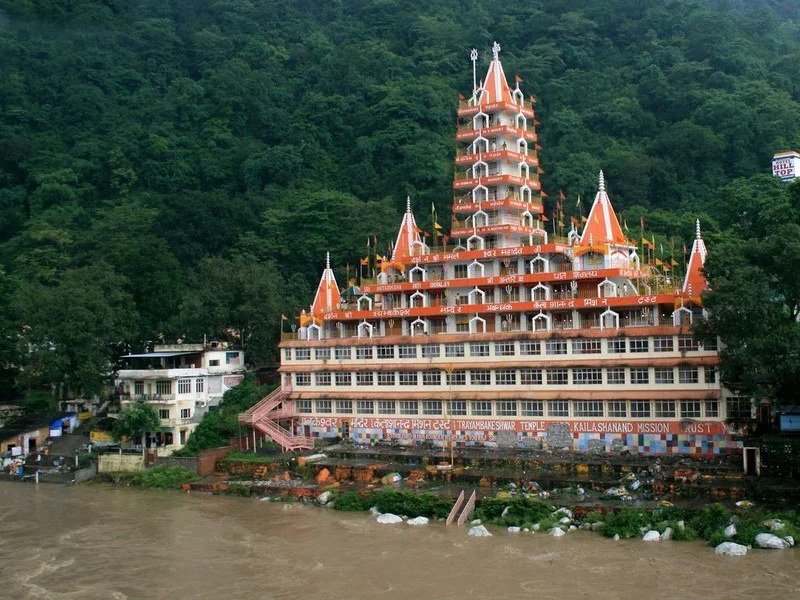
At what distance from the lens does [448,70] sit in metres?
84.1

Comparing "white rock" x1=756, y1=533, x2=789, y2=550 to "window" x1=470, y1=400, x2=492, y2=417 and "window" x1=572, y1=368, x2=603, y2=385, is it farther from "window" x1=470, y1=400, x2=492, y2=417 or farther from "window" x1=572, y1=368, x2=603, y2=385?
"window" x1=470, y1=400, x2=492, y2=417

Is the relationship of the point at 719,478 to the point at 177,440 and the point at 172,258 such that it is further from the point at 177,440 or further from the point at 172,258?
the point at 172,258

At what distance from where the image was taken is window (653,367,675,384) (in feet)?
115

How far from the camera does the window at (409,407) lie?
135 ft

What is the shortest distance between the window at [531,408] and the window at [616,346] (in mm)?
3685

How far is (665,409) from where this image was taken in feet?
116

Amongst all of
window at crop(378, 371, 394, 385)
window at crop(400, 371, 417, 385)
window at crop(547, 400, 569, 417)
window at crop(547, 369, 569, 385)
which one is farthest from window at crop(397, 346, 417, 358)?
window at crop(547, 400, 569, 417)

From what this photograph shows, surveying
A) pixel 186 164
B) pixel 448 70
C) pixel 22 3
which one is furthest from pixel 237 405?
pixel 22 3

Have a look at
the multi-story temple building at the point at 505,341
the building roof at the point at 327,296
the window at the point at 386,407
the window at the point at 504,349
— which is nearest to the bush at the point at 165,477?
the multi-story temple building at the point at 505,341

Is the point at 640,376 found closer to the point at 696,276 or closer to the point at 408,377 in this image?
the point at 696,276

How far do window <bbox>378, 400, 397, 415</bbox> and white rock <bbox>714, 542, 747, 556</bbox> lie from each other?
18993 mm

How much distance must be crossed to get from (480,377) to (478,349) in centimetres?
123

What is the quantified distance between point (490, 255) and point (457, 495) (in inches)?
538

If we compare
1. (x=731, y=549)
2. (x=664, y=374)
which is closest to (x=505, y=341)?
(x=664, y=374)
